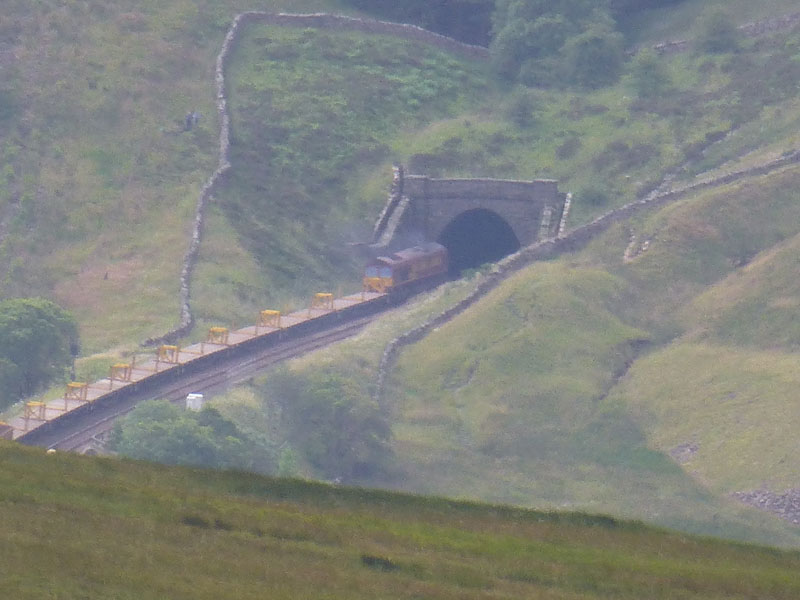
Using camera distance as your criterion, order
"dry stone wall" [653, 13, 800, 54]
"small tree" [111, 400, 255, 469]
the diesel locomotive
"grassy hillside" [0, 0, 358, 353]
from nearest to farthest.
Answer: "small tree" [111, 400, 255, 469], "grassy hillside" [0, 0, 358, 353], the diesel locomotive, "dry stone wall" [653, 13, 800, 54]

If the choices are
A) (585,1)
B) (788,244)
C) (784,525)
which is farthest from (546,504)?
(585,1)

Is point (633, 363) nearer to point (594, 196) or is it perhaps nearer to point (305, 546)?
point (594, 196)

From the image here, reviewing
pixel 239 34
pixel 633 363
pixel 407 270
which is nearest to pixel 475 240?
pixel 407 270

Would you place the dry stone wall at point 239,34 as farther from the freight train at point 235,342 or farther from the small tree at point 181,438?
the small tree at point 181,438

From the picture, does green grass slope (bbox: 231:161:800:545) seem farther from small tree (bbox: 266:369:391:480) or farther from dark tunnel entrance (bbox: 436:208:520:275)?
dark tunnel entrance (bbox: 436:208:520:275)

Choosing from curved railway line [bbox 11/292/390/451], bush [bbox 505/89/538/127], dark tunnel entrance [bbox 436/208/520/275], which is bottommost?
curved railway line [bbox 11/292/390/451]

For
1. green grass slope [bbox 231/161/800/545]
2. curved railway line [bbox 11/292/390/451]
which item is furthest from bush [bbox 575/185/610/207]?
curved railway line [bbox 11/292/390/451]
